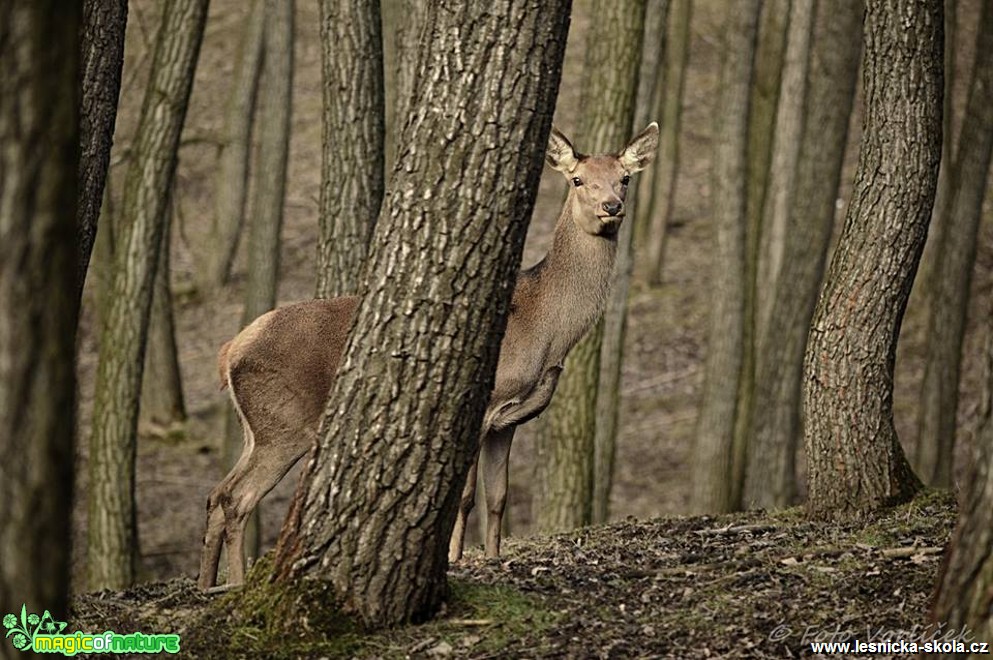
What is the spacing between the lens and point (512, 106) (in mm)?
6066

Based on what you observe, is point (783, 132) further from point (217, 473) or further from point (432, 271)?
point (432, 271)

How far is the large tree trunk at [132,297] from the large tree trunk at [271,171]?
2502 millimetres

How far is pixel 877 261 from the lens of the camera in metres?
8.70

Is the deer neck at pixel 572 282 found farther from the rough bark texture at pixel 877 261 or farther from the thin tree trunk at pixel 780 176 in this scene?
the thin tree trunk at pixel 780 176

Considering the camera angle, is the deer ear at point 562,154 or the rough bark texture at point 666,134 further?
the rough bark texture at point 666,134

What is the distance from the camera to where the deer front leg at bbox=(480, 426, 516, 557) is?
895cm

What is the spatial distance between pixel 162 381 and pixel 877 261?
12974 millimetres

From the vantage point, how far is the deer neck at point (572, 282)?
9.13 metres

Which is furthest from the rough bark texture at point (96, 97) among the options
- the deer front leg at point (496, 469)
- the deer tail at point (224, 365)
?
the deer front leg at point (496, 469)

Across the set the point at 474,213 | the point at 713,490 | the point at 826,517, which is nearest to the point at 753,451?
the point at 713,490

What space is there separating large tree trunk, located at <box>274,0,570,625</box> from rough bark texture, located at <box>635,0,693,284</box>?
1299cm

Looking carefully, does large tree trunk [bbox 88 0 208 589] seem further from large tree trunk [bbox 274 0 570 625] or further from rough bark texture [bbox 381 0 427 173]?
large tree trunk [bbox 274 0 570 625]

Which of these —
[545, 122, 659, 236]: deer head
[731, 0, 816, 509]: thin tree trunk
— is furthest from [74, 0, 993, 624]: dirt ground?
[545, 122, 659, 236]: deer head

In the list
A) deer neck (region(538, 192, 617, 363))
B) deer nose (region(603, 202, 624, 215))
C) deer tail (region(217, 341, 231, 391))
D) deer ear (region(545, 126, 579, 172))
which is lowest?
deer tail (region(217, 341, 231, 391))
